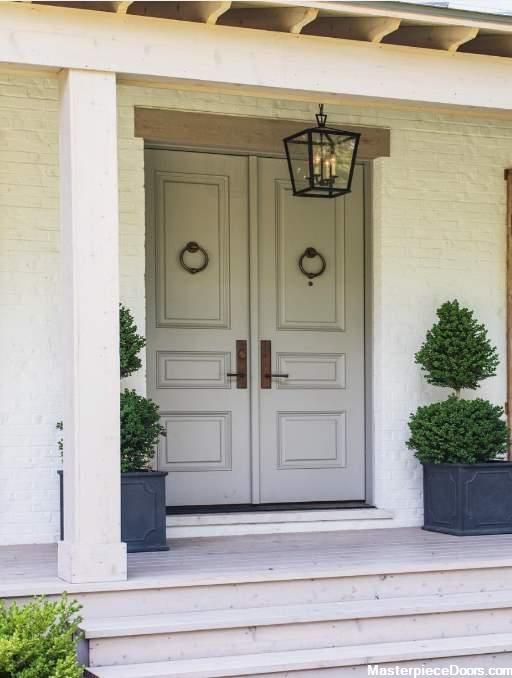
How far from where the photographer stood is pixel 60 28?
4730 millimetres

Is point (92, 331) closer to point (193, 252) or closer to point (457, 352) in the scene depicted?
point (193, 252)

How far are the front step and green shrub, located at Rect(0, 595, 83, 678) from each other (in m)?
0.22

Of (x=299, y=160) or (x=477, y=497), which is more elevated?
(x=299, y=160)

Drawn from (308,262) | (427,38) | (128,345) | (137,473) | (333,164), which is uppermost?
(427,38)

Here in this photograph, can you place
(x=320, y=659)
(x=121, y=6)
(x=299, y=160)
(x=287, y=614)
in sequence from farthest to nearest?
1. (x=299, y=160)
2. (x=287, y=614)
3. (x=121, y=6)
4. (x=320, y=659)

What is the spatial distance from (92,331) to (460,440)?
2.43 metres

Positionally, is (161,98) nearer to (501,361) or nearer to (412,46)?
(412,46)

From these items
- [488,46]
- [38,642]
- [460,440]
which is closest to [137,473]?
[38,642]

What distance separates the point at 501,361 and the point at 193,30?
314 centimetres

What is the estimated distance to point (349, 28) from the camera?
5.16 m

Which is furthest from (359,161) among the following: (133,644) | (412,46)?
(133,644)

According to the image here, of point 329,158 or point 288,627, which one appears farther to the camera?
point 329,158

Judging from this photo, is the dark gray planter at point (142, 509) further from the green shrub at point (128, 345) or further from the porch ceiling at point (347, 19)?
the porch ceiling at point (347, 19)

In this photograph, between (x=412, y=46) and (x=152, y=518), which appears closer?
(x=412, y=46)
